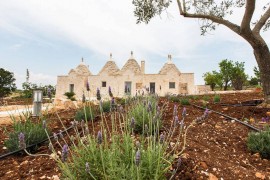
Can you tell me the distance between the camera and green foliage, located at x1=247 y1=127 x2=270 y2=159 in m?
3.75

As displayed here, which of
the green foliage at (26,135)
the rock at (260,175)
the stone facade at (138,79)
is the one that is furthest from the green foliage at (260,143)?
the stone facade at (138,79)

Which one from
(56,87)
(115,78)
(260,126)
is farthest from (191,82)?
(260,126)

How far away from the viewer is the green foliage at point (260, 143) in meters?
3.75

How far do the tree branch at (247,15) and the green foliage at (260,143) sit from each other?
495cm

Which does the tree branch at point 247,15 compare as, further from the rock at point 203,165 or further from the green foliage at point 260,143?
the rock at point 203,165

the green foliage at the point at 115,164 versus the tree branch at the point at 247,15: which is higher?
the tree branch at the point at 247,15

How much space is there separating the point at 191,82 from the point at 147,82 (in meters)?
3.66

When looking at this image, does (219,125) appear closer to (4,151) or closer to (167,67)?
(4,151)

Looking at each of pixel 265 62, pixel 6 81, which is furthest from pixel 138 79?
pixel 265 62

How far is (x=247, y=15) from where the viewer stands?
8.00 m

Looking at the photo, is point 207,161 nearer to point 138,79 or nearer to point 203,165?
point 203,165

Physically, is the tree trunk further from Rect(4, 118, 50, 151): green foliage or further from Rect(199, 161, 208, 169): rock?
Rect(4, 118, 50, 151): green foliage

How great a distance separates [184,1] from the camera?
358 inches

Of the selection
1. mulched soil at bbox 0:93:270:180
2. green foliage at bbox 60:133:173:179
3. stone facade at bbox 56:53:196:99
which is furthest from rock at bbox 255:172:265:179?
stone facade at bbox 56:53:196:99
